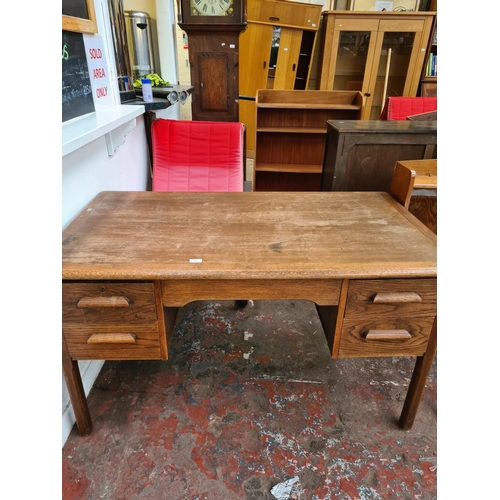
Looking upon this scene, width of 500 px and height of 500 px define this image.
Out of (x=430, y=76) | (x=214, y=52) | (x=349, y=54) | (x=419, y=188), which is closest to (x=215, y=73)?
(x=214, y=52)

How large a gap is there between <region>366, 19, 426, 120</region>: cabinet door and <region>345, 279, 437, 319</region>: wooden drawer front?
3991 millimetres

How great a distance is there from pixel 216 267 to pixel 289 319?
102cm

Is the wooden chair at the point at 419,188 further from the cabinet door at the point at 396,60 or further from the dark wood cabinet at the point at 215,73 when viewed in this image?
the cabinet door at the point at 396,60

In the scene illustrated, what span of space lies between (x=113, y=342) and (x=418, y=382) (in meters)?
0.99

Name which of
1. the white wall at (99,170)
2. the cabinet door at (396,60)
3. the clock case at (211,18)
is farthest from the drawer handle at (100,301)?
the cabinet door at (396,60)

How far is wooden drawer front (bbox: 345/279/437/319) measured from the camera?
39.4 inches

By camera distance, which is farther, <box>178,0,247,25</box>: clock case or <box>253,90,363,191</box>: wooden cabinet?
<box>253,90,363,191</box>: wooden cabinet

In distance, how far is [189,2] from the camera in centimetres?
221

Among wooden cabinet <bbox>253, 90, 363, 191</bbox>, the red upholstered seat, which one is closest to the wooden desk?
wooden cabinet <bbox>253, 90, 363, 191</bbox>

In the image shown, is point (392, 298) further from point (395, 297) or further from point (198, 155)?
point (198, 155)

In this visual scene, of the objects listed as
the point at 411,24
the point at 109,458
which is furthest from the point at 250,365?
the point at 411,24

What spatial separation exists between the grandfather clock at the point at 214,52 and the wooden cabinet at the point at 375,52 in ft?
7.40

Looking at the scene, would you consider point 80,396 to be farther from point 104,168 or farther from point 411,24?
point 411,24

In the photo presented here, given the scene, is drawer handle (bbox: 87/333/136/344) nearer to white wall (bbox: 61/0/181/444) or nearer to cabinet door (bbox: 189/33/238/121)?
white wall (bbox: 61/0/181/444)
